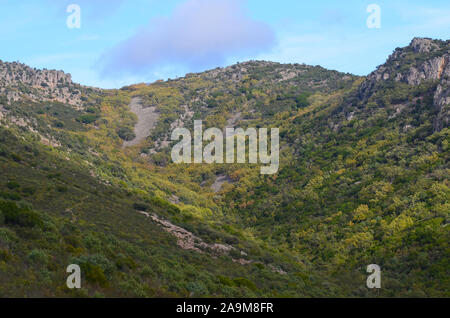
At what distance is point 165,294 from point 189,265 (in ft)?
24.5

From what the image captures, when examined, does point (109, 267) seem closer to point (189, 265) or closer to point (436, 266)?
point (189, 265)

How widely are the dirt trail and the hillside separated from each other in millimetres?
754

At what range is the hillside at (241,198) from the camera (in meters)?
25.6

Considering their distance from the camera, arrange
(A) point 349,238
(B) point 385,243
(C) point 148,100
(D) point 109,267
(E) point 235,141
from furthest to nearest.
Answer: (C) point 148,100 → (E) point 235,141 → (A) point 349,238 → (B) point 385,243 → (D) point 109,267

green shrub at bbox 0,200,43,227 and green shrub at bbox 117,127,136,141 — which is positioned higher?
green shrub at bbox 117,127,136,141

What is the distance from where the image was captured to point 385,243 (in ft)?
145

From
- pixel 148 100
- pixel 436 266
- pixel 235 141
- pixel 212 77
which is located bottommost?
pixel 436 266

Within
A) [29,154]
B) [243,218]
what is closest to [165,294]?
[29,154]

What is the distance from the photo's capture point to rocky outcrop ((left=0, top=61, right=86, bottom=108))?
397 feet

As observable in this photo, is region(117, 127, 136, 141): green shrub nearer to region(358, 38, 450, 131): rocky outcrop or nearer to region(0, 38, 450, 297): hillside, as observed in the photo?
region(0, 38, 450, 297): hillside

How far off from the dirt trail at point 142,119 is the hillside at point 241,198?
75 cm

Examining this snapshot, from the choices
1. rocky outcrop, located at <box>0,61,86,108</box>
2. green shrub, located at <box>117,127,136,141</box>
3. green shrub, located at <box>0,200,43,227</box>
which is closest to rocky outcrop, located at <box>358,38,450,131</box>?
green shrub, located at <box>117,127,136,141</box>

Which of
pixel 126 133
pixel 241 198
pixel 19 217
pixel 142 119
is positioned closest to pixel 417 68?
pixel 241 198
